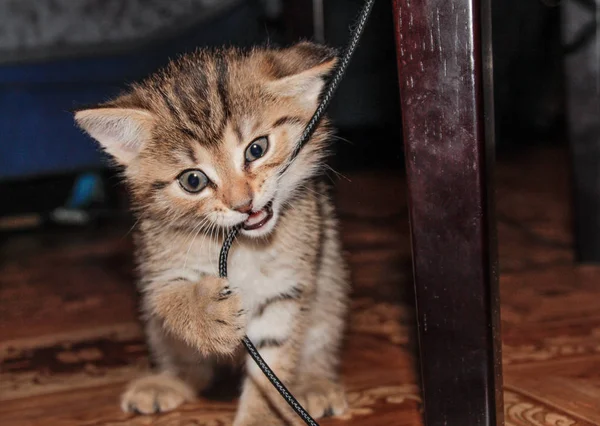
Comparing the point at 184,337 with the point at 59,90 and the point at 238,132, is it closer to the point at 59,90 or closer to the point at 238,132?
the point at 238,132

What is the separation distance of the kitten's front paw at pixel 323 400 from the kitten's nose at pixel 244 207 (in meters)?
0.33

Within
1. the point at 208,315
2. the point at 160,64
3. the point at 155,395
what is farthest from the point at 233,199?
the point at 160,64

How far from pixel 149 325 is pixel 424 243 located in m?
0.63

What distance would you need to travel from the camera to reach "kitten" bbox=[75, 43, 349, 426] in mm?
1022

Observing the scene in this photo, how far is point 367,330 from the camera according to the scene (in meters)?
1.57

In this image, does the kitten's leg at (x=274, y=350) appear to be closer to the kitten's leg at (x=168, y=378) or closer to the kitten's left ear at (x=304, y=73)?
A: the kitten's leg at (x=168, y=378)

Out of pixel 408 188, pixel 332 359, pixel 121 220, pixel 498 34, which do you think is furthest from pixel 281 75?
pixel 121 220

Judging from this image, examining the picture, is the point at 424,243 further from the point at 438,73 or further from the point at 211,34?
the point at 211,34

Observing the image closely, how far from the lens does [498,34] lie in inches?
75.0

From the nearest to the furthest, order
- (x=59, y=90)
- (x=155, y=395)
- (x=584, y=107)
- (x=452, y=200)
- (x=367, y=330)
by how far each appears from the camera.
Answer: (x=452, y=200) < (x=155, y=395) < (x=367, y=330) < (x=584, y=107) < (x=59, y=90)

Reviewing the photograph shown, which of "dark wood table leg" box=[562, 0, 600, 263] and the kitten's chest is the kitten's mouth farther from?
"dark wood table leg" box=[562, 0, 600, 263]

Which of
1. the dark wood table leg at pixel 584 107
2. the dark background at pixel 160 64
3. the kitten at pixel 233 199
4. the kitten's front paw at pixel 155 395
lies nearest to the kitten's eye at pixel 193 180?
the kitten at pixel 233 199

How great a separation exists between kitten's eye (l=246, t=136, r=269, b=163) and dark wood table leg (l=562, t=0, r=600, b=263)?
3.12ft

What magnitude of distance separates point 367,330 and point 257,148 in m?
0.64
